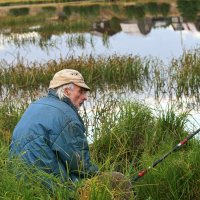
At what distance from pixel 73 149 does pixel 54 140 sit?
142mm

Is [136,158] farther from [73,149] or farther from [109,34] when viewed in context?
[109,34]

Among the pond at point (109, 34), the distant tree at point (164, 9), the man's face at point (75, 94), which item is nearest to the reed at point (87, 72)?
the pond at point (109, 34)

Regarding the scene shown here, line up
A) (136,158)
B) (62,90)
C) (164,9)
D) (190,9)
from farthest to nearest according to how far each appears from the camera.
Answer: (164,9)
(190,9)
(136,158)
(62,90)

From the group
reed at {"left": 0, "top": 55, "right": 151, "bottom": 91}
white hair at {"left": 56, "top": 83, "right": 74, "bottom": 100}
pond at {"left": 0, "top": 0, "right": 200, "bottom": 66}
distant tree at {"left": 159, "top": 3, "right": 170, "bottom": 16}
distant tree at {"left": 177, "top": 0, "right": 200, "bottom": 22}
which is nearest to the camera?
white hair at {"left": 56, "top": 83, "right": 74, "bottom": 100}

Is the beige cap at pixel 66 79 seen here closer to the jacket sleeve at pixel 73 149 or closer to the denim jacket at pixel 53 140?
the denim jacket at pixel 53 140

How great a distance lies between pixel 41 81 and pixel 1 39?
37.1 feet

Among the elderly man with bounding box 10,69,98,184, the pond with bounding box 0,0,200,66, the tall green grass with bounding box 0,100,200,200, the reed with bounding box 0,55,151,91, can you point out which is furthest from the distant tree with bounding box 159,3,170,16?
the elderly man with bounding box 10,69,98,184

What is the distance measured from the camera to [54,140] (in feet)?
12.3

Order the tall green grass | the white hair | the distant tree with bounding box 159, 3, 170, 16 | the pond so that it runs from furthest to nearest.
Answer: the distant tree with bounding box 159, 3, 170, 16, the pond, the white hair, the tall green grass

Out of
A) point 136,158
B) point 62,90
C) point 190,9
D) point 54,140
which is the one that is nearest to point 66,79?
point 62,90

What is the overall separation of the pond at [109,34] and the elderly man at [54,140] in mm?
8655

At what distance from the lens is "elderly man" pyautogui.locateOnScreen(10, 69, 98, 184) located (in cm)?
375

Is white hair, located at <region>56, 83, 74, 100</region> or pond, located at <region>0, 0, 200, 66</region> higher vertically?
white hair, located at <region>56, 83, 74, 100</region>

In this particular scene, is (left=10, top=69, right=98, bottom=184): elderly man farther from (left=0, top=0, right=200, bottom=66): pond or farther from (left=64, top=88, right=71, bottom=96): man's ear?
(left=0, top=0, right=200, bottom=66): pond
